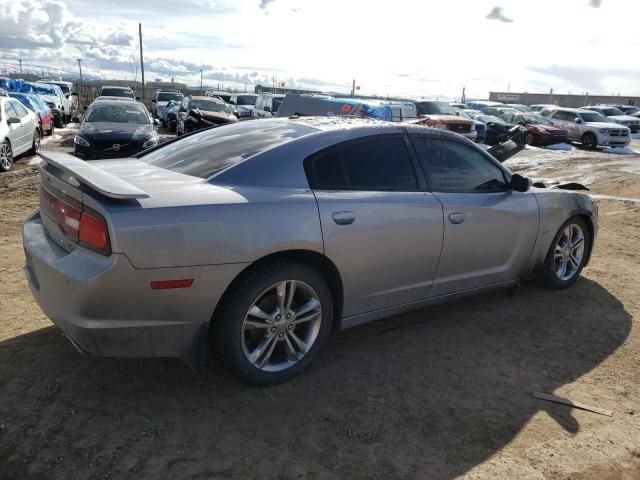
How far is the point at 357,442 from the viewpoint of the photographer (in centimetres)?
278

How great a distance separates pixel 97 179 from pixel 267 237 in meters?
0.94

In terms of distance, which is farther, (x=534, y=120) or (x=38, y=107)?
(x=534, y=120)

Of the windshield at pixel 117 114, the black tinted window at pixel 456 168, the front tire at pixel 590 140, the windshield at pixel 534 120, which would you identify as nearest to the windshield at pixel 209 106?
the windshield at pixel 117 114

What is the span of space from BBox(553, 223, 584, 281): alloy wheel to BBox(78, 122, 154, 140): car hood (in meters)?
8.89

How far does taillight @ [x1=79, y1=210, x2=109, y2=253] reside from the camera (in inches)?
104

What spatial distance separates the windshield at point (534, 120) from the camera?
23.5 m

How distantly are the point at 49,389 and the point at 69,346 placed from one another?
537mm

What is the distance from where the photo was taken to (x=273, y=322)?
10.3 feet

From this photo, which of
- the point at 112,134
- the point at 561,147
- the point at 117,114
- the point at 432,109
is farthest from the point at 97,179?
the point at 561,147

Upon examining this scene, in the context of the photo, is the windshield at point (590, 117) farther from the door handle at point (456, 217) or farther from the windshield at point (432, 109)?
the door handle at point (456, 217)

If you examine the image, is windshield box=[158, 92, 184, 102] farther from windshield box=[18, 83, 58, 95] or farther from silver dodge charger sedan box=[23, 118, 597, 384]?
silver dodge charger sedan box=[23, 118, 597, 384]

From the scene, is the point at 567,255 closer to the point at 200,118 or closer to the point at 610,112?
the point at 200,118

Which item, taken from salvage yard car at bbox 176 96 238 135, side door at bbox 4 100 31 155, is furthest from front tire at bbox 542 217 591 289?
salvage yard car at bbox 176 96 238 135

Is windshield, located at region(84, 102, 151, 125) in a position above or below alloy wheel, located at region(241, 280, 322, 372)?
above
